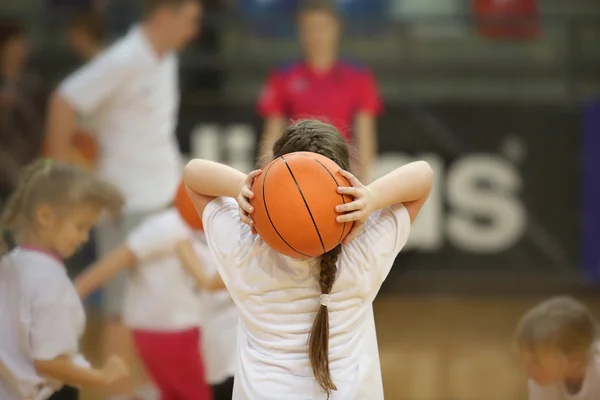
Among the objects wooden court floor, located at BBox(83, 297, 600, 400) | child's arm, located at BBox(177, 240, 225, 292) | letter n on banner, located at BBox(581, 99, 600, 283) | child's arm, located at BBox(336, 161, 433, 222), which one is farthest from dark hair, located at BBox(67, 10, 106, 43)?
child's arm, located at BBox(336, 161, 433, 222)

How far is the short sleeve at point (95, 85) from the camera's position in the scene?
4.49 m

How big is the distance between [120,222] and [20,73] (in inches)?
118

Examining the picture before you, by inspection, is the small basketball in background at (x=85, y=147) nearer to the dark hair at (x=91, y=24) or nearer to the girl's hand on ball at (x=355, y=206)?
the dark hair at (x=91, y=24)

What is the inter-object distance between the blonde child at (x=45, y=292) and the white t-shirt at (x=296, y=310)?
0.63 meters

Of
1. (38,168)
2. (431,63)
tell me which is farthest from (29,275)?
(431,63)

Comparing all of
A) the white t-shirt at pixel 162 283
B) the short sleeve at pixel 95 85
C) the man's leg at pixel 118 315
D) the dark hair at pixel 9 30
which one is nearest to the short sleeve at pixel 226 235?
the man's leg at pixel 118 315

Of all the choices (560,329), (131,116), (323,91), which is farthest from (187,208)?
(323,91)

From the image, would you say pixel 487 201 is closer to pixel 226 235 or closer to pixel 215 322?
pixel 215 322

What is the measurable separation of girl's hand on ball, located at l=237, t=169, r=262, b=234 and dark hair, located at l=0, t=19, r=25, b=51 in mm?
5304

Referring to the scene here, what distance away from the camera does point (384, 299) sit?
6.76 m

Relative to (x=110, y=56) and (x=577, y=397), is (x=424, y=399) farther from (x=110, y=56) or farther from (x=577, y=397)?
(x=110, y=56)

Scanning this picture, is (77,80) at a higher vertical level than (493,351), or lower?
higher

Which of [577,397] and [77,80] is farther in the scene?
[77,80]

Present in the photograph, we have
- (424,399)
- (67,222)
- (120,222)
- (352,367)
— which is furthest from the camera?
(120,222)
